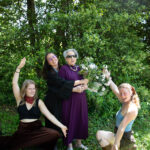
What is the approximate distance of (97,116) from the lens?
5.92 m

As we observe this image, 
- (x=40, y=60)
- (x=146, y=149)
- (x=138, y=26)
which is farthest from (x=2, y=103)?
(x=138, y=26)

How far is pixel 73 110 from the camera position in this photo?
12.1 feet

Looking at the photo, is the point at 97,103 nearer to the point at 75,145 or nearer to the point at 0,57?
the point at 75,145

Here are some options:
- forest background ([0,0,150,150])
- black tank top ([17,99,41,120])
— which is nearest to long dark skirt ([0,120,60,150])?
black tank top ([17,99,41,120])

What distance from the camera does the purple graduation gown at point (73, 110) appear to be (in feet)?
12.0

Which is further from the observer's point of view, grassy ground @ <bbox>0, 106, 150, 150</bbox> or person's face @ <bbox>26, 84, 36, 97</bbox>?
grassy ground @ <bbox>0, 106, 150, 150</bbox>

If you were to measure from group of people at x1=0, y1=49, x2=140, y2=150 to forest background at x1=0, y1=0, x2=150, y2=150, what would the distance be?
1.30 meters

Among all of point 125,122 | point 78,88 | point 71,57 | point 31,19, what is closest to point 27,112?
point 78,88

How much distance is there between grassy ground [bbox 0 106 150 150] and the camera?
440 cm

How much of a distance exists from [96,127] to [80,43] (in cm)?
250

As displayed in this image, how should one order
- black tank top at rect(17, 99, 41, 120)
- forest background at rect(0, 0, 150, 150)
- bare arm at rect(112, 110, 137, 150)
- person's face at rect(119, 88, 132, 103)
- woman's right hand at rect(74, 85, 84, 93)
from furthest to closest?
forest background at rect(0, 0, 150, 150) < woman's right hand at rect(74, 85, 84, 93) < black tank top at rect(17, 99, 41, 120) < person's face at rect(119, 88, 132, 103) < bare arm at rect(112, 110, 137, 150)

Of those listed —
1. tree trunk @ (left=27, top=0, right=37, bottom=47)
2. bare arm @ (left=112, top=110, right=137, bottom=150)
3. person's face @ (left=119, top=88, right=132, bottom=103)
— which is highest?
tree trunk @ (left=27, top=0, right=37, bottom=47)

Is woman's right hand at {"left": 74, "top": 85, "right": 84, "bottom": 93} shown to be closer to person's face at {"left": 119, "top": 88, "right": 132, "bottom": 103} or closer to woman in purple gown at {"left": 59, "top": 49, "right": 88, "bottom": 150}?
woman in purple gown at {"left": 59, "top": 49, "right": 88, "bottom": 150}

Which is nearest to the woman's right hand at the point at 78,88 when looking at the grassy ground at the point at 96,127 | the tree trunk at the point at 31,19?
the grassy ground at the point at 96,127
